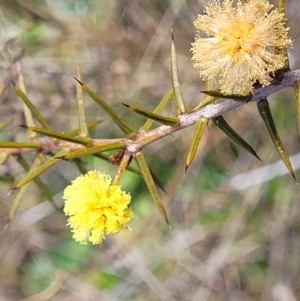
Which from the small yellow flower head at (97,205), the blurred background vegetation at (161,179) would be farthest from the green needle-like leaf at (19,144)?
the blurred background vegetation at (161,179)

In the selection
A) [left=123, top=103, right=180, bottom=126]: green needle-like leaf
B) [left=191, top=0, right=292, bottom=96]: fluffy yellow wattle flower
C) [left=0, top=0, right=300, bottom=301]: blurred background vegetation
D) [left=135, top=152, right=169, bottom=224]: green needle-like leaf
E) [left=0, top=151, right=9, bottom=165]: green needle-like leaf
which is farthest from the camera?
[left=0, top=0, right=300, bottom=301]: blurred background vegetation

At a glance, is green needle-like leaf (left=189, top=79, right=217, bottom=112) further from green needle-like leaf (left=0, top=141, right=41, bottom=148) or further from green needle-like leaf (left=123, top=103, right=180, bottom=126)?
green needle-like leaf (left=0, top=141, right=41, bottom=148)

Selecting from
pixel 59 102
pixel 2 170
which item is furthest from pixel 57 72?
pixel 2 170

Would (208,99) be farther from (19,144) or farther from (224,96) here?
(19,144)

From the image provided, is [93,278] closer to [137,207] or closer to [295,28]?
[137,207]

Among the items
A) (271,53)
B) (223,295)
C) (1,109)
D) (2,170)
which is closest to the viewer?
(271,53)

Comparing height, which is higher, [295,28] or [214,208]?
[295,28]

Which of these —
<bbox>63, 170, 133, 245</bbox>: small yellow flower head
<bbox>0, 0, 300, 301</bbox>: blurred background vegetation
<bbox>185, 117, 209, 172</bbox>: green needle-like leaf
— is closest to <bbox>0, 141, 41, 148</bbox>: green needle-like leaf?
<bbox>63, 170, 133, 245</bbox>: small yellow flower head
